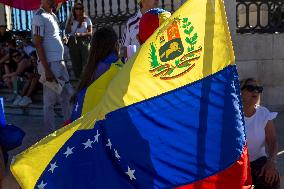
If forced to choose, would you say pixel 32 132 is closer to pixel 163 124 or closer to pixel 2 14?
pixel 163 124

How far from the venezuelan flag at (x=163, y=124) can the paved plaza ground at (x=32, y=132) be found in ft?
8.91

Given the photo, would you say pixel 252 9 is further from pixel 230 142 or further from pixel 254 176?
pixel 230 142

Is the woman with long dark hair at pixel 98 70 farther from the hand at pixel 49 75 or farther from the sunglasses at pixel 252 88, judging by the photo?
the hand at pixel 49 75

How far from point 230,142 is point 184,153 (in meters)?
0.27

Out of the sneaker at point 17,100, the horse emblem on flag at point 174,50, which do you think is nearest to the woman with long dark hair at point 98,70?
the horse emblem on flag at point 174,50

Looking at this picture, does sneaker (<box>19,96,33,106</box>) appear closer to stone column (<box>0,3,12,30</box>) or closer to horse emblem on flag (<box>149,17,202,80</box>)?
stone column (<box>0,3,12,30</box>)

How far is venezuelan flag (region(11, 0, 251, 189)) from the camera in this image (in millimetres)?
2938

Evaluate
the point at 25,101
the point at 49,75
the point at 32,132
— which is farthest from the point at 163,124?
the point at 25,101

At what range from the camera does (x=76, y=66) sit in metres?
9.84

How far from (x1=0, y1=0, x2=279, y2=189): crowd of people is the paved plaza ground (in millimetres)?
363

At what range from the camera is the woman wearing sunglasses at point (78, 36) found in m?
9.57

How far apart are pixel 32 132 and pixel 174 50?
18.3ft

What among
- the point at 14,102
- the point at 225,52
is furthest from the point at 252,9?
the point at 225,52

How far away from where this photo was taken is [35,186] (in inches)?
118
